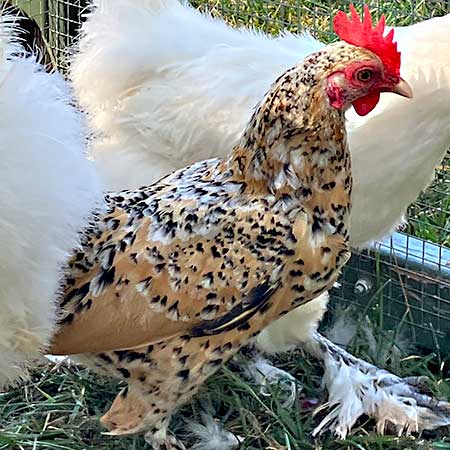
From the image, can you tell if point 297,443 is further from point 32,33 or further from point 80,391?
point 32,33

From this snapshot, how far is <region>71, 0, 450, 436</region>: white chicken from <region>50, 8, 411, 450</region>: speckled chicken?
1.19 feet

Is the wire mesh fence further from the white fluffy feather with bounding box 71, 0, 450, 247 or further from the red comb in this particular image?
the red comb

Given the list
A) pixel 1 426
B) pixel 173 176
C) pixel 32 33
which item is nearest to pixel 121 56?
pixel 173 176

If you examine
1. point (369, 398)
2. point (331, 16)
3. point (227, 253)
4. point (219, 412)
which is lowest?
point (219, 412)

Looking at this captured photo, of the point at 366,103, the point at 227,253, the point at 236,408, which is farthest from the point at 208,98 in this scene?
the point at 236,408

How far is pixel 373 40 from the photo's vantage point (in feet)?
7.67

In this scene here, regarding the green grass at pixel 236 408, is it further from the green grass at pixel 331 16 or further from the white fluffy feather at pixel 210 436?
the green grass at pixel 331 16

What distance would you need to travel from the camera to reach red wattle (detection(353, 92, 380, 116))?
7.72ft

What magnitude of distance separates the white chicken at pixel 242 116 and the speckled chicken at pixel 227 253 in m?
0.36

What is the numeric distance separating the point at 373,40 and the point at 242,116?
2.09ft

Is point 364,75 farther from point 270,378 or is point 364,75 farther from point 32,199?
point 270,378

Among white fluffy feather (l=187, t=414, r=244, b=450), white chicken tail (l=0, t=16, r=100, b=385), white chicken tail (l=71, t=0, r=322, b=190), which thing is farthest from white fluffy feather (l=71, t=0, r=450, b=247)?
white chicken tail (l=0, t=16, r=100, b=385)

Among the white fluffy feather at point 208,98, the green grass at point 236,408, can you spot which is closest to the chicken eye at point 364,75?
the white fluffy feather at point 208,98

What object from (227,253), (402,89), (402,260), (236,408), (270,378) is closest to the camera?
(227,253)
